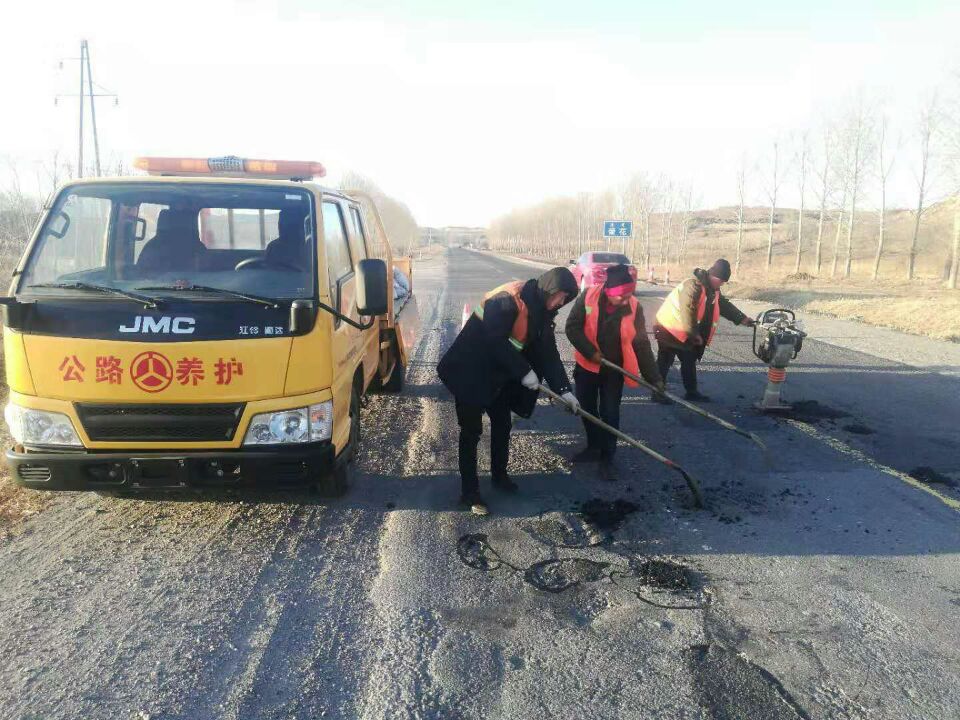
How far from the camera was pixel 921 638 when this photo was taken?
302 centimetres

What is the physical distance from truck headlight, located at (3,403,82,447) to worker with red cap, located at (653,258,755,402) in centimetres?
551

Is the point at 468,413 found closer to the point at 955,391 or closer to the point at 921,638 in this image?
the point at 921,638

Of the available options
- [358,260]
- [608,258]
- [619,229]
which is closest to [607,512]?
[358,260]

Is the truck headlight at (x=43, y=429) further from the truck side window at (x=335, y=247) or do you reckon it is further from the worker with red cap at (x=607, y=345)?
the worker with red cap at (x=607, y=345)

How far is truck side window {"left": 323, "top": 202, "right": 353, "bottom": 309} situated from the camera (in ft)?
13.5

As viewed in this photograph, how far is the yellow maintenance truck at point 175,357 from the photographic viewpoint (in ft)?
11.2

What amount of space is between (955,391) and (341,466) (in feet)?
25.3

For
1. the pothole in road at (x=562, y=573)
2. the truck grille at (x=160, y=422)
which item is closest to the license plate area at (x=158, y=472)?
the truck grille at (x=160, y=422)

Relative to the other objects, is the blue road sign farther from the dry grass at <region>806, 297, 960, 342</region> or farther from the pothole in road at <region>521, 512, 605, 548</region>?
the pothole in road at <region>521, 512, 605, 548</region>

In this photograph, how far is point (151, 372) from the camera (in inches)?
134

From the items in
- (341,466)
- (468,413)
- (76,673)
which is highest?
(468,413)

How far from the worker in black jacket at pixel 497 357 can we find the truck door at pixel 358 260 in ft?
3.42

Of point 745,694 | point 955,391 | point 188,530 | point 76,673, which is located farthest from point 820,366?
point 76,673

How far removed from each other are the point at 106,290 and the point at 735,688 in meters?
3.60
